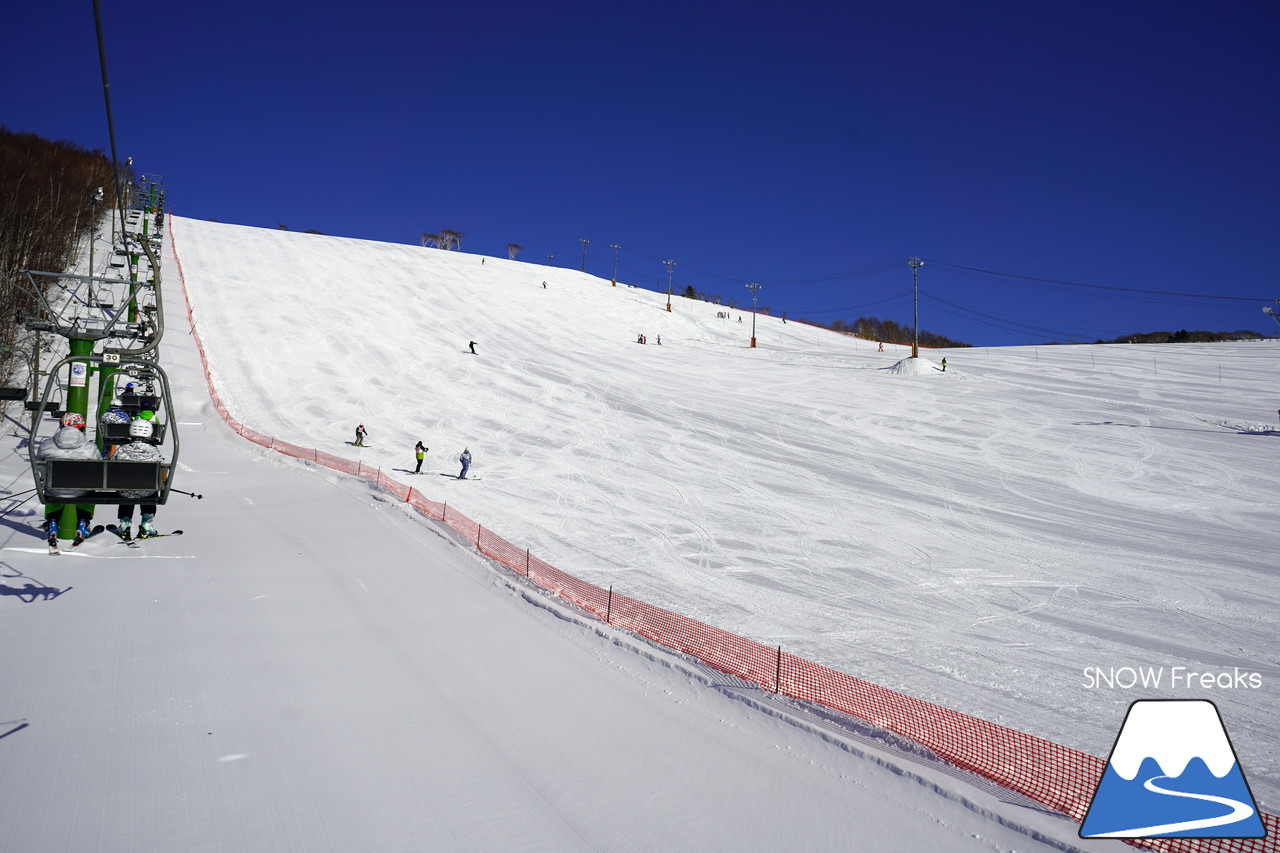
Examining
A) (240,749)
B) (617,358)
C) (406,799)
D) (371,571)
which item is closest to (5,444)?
(371,571)

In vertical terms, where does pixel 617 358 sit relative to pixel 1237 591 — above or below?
above

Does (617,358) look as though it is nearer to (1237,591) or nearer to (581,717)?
(1237,591)

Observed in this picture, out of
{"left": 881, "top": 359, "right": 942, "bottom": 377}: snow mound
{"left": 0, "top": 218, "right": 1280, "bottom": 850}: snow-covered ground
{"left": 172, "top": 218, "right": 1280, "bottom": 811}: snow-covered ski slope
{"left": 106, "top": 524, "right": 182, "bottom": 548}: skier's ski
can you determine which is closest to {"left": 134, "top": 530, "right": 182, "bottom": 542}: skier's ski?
{"left": 106, "top": 524, "right": 182, "bottom": 548}: skier's ski

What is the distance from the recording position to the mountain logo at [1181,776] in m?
4.14

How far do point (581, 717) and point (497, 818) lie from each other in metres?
1.58

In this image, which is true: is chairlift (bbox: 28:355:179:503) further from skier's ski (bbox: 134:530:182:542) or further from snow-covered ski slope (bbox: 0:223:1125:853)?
skier's ski (bbox: 134:530:182:542)

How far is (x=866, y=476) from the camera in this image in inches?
830

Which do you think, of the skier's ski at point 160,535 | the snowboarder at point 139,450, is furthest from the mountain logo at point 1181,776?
the skier's ski at point 160,535

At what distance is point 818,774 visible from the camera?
18.5 ft

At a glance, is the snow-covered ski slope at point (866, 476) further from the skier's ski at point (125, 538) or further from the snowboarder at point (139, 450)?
the snowboarder at point (139, 450)

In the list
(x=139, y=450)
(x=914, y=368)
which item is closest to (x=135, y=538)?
(x=139, y=450)

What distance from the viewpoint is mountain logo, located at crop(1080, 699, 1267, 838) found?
4141 mm

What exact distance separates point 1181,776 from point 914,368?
36.7 m

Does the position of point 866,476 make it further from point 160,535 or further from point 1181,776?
point 160,535
